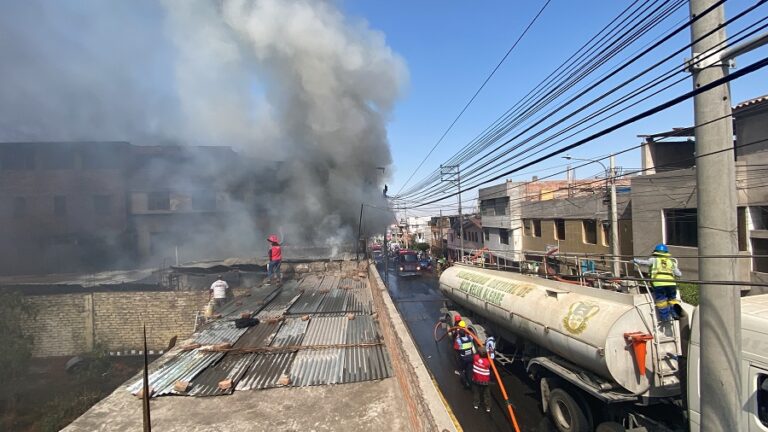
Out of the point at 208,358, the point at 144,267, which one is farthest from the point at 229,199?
the point at 208,358

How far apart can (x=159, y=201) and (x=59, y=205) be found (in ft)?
15.4

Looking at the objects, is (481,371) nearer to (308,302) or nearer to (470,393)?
(470,393)

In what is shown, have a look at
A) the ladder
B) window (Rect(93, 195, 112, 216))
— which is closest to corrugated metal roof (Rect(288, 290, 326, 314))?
the ladder

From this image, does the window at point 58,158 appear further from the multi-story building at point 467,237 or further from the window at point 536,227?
the window at point 536,227

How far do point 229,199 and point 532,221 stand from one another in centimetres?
1692

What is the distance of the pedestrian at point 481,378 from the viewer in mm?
5629

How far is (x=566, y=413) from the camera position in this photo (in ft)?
16.4

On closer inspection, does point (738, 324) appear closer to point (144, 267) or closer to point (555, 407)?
point (555, 407)

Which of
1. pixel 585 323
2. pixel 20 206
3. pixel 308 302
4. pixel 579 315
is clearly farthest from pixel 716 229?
pixel 20 206

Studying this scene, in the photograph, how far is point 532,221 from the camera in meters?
19.5

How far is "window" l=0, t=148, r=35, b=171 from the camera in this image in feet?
64.7

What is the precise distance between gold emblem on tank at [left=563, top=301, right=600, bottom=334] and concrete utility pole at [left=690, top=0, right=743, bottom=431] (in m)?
1.63

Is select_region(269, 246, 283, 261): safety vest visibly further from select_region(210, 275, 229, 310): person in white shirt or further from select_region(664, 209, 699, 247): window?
select_region(664, 209, 699, 247): window

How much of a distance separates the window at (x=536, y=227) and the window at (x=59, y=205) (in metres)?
24.7
